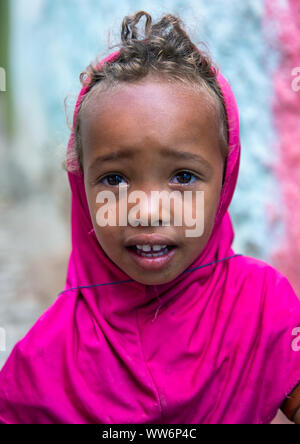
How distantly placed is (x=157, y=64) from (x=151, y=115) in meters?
0.16

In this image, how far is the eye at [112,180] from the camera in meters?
1.17

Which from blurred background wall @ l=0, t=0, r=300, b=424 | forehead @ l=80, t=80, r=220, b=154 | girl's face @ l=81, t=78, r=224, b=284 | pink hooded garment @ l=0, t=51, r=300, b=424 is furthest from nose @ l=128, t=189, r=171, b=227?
blurred background wall @ l=0, t=0, r=300, b=424

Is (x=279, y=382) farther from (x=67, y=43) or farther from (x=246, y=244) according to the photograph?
(x=67, y=43)

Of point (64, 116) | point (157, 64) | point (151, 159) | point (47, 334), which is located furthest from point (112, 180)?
point (64, 116)

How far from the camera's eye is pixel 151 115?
1113 mm

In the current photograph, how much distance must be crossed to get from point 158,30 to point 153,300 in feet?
2.28

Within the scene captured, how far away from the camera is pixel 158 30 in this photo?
4.28ft

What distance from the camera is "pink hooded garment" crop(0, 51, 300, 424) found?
125 cm

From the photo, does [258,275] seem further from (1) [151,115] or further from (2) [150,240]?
(1) [151,115]

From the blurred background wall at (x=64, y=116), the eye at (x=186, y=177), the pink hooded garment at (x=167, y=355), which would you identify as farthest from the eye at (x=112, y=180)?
the blurred background wall at (x=64, y=116)

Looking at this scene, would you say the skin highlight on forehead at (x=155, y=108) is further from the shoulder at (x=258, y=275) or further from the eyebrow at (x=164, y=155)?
the shoulder at (x=258, y=275)

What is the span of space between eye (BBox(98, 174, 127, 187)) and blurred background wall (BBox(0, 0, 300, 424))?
35.4 inches

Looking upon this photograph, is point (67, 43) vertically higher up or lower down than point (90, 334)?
higher up

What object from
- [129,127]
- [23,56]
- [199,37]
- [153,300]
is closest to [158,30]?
[199,37]
